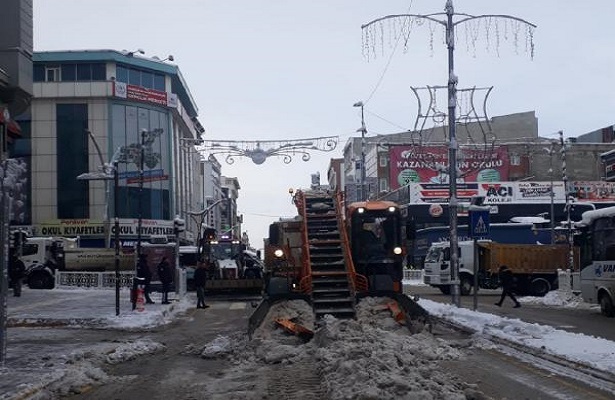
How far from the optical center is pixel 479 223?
2333cm

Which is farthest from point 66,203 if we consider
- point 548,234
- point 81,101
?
point 548,234

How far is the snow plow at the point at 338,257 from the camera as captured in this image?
59.9 feet

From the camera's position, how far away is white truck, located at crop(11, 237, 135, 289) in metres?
45.9

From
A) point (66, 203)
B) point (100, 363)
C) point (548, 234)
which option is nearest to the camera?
point (100, 363)

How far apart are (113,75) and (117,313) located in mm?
47124

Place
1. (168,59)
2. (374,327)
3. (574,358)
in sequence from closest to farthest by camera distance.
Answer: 1. (574,358)
2. (374,327)
3. (168,59)

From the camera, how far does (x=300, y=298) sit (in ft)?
59.2

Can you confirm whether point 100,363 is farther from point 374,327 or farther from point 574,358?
point 574,358

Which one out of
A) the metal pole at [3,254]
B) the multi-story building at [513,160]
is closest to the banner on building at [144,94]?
the multi-story building at [513,160]

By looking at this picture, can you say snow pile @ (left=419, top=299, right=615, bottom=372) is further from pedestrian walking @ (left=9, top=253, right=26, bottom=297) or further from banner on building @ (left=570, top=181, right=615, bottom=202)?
banner on building @ (left=570, top=181, right=615, bottom=202)

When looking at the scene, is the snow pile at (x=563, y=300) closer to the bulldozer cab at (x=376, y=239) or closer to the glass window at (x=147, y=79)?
the bulldozer cab at (x=376, y=239)

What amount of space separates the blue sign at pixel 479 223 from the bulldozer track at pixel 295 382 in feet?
35.9

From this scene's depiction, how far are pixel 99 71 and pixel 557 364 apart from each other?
200 feet

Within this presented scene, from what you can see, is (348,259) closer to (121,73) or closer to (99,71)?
(99,71)
